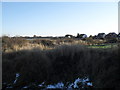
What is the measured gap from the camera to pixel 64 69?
417 inches

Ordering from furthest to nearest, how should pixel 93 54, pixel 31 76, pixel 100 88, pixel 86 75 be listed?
pixel 93 54, pixel 31 76, pixel 86 75, pixel 100 88

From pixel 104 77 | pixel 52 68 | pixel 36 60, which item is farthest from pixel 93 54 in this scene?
pixel 36 60

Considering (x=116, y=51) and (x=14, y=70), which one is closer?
(x=116, y=51)

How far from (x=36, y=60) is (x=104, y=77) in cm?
528

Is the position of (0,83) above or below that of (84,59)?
below

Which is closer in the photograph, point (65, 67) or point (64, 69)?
point (64, 69)

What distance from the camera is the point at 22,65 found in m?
11.5

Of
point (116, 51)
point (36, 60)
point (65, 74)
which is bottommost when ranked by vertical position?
point (65, 74)

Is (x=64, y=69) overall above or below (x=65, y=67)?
below

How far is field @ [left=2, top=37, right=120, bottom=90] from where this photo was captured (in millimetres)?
9211

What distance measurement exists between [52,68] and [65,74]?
114cm

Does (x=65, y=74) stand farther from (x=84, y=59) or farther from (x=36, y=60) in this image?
(x=36, y=60)

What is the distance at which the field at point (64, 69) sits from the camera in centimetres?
921

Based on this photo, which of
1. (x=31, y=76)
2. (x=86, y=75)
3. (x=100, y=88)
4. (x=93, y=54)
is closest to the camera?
(x=100, y=88)
